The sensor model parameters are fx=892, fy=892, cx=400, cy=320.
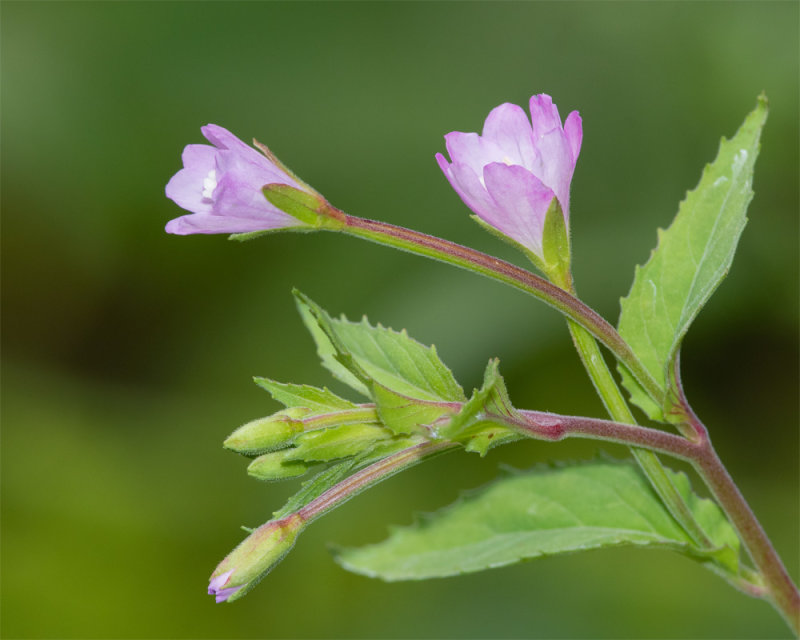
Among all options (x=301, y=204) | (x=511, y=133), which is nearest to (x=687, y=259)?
(x=511, y=133)

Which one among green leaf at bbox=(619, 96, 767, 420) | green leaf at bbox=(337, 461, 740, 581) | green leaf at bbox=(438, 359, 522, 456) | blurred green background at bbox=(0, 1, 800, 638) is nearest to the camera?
green leaf at bbox=(438, 359, 522, 456)

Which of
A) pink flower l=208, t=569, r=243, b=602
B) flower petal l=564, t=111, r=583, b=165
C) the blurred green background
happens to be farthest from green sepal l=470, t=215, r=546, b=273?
the blurred green background

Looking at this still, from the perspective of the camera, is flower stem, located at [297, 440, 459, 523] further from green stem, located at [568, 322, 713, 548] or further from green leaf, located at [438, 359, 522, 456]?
green stem, located at [568, 322, 713, 548]

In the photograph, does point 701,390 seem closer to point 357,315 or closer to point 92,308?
point 357,315

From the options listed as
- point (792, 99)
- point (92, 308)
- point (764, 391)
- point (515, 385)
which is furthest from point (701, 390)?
point (92, 308)

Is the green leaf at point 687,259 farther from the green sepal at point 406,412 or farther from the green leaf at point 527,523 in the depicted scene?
the green sepal at point 406,412
